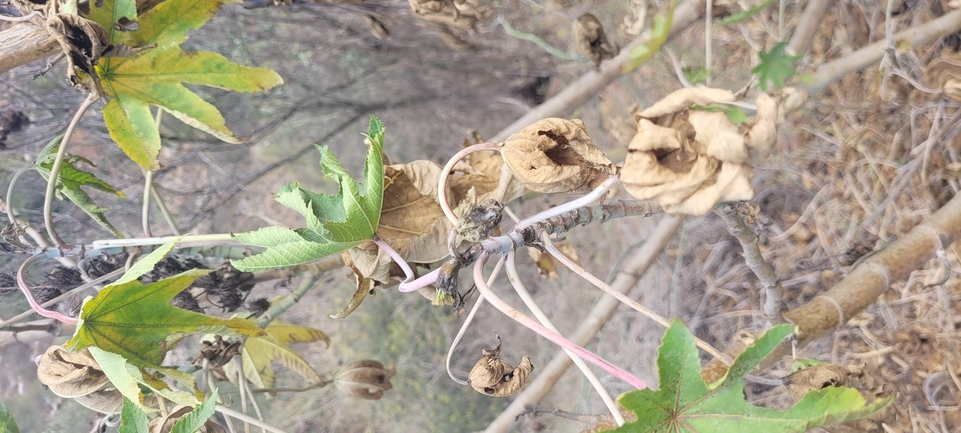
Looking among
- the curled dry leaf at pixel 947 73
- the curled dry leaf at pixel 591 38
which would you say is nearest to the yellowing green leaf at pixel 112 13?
the curled dry leaf at pixel 591 38

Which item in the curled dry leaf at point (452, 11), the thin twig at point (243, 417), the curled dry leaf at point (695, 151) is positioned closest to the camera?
the curled dry leaf at point (695, 151)

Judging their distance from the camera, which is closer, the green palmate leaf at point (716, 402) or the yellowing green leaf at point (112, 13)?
the green palmate leaf at point (716, 402)

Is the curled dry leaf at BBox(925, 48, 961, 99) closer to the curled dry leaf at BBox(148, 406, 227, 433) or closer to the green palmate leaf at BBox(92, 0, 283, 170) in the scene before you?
the green palmate leaf at BBox(92, 0, 283, 170)

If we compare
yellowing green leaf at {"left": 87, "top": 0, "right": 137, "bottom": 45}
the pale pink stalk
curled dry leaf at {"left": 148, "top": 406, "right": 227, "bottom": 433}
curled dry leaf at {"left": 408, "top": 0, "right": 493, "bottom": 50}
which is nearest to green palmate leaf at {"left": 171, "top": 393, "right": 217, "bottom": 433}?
curled dry leaf at {"left": 148, "top": 406, "right": 227, "bottom": 433}

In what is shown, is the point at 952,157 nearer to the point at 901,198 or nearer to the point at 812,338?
the point at 901,198

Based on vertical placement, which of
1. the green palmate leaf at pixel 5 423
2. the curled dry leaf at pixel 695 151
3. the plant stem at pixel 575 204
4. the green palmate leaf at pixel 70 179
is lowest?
the green palmate leaf at pixel 5 423

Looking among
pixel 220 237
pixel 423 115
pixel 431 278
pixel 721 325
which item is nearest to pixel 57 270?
pixel 220 237

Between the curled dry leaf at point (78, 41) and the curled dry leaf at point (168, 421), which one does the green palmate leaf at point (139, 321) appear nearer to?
the curled dry leaf at point (168, 421)

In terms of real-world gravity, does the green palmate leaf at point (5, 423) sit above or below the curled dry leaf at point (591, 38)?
below
